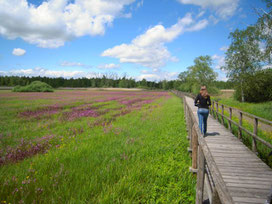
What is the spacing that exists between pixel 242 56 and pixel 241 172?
30.9 m

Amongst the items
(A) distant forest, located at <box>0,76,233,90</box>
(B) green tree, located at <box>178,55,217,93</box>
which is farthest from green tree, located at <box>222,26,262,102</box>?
(A) distant forest, located at <box>0,76,233,90</box>

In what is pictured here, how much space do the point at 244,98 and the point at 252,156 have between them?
27294 millimetres

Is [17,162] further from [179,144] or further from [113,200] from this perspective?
[179,144]

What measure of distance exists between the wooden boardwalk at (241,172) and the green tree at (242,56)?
1001 inches

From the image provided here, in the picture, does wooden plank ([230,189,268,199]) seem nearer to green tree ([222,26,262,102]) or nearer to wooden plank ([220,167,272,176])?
wooden plank ([220,167,272,176])

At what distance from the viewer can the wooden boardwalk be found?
9.20 feet

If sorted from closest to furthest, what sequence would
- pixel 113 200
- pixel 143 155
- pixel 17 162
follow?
pixel 113 200 < pixel 17 162 < pixel 143 155

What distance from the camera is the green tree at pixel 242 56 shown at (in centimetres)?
2595

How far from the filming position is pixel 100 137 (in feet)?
21.1

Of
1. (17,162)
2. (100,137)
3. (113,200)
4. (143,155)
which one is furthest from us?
(100,137)

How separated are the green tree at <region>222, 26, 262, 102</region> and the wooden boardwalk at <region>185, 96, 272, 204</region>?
2543 cm

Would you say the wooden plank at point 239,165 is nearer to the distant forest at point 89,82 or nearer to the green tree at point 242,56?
the green tree at point 242,56

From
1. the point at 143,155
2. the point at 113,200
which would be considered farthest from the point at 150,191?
the point at 143,155

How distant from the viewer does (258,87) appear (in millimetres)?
22516
